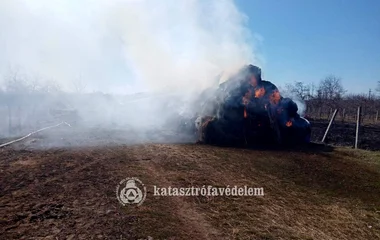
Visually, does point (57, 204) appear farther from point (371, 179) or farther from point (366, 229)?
point (371, 179)

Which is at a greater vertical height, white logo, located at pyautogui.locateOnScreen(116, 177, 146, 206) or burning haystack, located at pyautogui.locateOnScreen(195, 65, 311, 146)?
burning haystack, located at pyautogui.locateOnScreen(195, 65, 311, 146)

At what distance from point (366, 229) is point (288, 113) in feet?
40.5

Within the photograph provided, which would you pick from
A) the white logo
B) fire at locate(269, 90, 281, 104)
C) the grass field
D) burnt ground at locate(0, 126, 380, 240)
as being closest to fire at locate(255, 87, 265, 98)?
fire at locate(269, 90, 281, 104)

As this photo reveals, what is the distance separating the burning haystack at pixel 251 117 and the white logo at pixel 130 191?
27.1 feet

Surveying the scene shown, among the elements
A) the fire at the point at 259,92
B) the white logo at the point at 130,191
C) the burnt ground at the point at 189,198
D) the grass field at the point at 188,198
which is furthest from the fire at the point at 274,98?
the white logo at the point at 130,191

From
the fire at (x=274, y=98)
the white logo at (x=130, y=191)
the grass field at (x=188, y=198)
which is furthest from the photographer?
the fire at (x=274, y=98)

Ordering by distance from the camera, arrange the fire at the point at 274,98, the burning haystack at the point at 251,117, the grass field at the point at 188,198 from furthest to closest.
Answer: the fire at the point at 274,98, the burning haystack at the point at 251,117, the grass field at the point at 188,198

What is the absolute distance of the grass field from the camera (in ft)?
20.8

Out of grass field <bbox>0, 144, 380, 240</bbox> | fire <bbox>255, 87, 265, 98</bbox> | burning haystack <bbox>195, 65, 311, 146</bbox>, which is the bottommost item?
grass field <bbox>0, 144, 380, 240</bbox>

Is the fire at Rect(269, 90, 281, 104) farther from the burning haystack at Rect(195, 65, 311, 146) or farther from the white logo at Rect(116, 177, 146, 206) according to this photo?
the white logo at Rect(116, 177, 146, 206)

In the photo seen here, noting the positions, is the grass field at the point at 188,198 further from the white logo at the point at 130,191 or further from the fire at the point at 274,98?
the fire at the point at 274,98

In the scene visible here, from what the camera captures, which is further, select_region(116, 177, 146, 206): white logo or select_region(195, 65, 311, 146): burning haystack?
select_region(195, 65, 311, 146): burning haystack

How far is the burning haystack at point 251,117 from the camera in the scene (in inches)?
673

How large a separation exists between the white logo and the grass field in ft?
0.62
